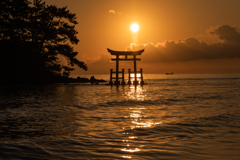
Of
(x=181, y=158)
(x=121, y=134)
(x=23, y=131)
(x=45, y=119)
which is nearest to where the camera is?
(x=181, y=158)

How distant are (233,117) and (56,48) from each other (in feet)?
116

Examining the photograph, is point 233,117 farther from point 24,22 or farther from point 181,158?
point 24,22

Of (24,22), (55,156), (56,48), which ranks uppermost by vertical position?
(24,22)

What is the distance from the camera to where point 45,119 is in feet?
33.9

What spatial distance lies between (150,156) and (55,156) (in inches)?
78.5

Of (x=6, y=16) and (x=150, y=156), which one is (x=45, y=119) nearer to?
(x=150, y=156)

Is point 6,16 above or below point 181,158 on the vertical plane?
above

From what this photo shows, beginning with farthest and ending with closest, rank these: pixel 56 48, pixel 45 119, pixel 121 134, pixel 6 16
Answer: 1. pixel 56 48
2. pixel 6 16
3. pixel 45 119
4. pixel 121 134

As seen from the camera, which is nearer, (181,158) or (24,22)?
(181,158)

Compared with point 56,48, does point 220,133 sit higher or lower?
lower

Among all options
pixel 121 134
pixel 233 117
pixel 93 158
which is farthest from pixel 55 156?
pixel 233 117

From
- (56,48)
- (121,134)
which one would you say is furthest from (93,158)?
(56,48)

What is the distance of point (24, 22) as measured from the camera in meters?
39.6

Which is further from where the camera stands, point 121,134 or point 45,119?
point 45,119
